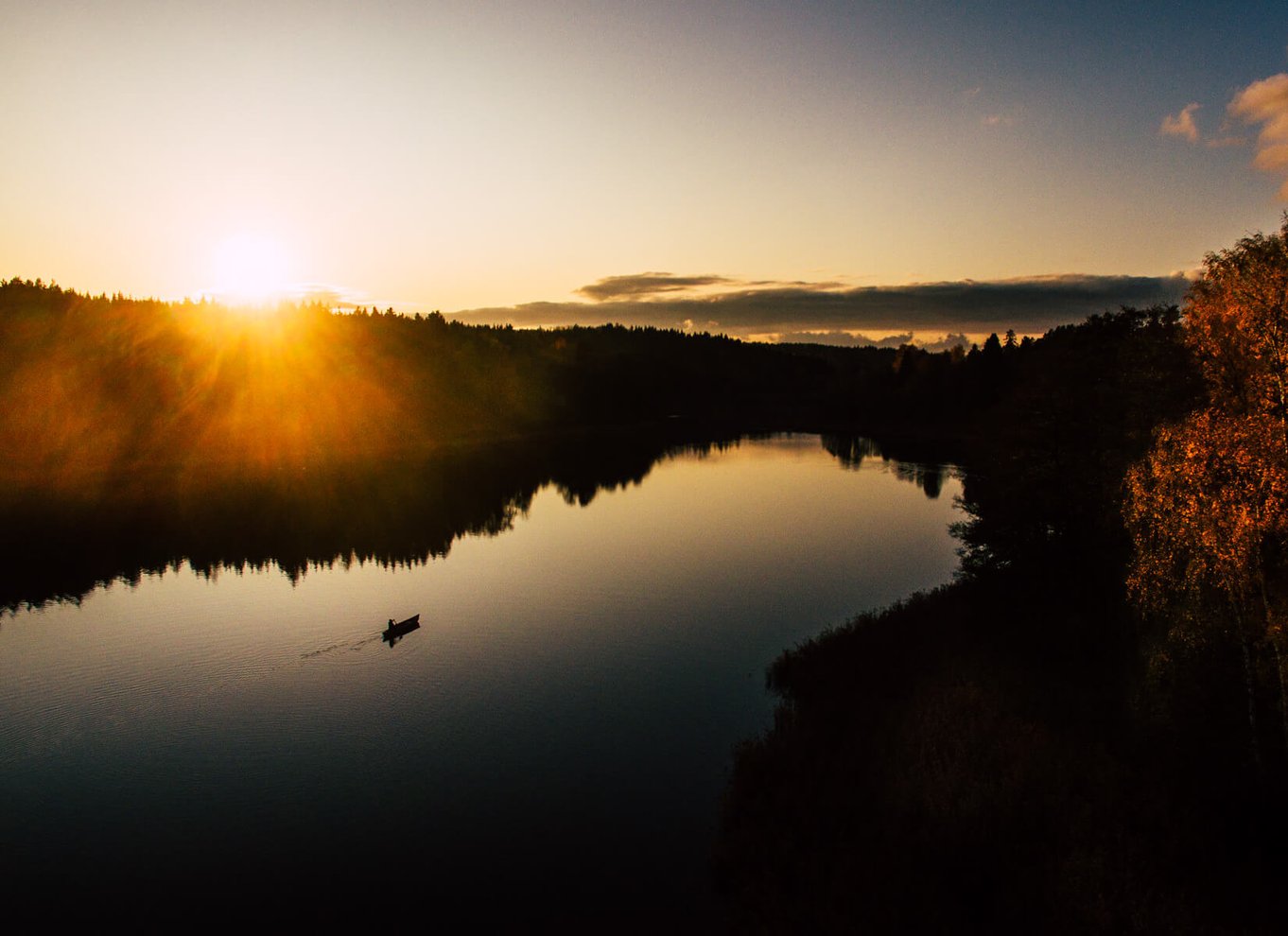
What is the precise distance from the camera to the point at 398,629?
1521 inches

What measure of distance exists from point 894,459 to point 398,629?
9564cm

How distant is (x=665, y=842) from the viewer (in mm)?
20984

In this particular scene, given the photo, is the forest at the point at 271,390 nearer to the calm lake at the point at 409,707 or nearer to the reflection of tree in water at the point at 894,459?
the reflection of tree in water at the point at 894,459

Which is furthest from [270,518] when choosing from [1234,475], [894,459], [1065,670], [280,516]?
[894,459]

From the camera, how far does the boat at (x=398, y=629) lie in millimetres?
38062

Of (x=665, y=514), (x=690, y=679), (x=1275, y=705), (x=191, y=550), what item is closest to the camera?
(x=1275, y=705)

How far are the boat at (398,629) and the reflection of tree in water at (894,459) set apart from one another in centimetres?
6135

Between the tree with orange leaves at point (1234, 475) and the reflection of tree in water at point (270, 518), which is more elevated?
the tree with orange leaves at point (1234, 475)

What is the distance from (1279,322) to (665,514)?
192ft

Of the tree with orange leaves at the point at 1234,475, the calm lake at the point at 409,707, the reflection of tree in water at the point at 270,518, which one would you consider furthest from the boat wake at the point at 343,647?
the tree with orange leaves at the point at 1234,475

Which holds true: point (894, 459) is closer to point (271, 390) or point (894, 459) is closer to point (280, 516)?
point (280, 516)

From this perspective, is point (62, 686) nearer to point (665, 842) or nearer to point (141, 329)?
point (665, 842)

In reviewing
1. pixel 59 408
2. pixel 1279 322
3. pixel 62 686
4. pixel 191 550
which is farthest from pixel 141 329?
pixel 1279 322

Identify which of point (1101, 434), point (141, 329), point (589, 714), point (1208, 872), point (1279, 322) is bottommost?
point (589, 714)
